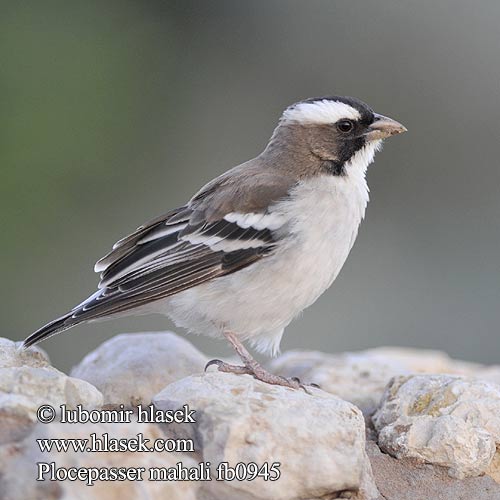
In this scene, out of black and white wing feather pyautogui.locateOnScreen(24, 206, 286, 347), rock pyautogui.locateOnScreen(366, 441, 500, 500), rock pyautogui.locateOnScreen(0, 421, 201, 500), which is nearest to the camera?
rock pyautogui.locateOnScreen(0, 421, 201, 500)

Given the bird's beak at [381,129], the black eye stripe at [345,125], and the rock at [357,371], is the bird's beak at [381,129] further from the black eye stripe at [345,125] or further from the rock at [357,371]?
the rock at [357,371]

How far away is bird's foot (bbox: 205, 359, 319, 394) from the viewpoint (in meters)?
4.86

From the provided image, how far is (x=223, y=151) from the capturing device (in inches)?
485

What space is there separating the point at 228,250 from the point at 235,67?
8.01 metres

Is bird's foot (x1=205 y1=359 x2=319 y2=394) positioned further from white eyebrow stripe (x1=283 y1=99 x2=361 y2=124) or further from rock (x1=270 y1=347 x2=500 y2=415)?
white eyebrow stripe (x1=283 y1=99 x2=361 y2=124)

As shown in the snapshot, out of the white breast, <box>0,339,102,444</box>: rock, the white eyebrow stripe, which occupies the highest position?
the white eyebrow stripe

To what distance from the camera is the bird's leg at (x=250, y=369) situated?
4.89m

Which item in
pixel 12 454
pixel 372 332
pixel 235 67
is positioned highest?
pixel 235 67

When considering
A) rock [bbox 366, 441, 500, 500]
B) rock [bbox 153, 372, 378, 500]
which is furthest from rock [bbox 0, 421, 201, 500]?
rock [bbox 366, 441, 500, 500]

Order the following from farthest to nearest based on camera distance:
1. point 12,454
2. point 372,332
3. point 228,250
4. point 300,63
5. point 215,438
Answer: point 300,63 < point 372,332 < point 228,250 < point 215,438 < point 12,454

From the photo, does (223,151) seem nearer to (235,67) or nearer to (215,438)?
(235,67)

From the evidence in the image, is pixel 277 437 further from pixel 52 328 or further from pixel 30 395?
pixel 52 328

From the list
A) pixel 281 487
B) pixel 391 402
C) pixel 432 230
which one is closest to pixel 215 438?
pixel 281 487

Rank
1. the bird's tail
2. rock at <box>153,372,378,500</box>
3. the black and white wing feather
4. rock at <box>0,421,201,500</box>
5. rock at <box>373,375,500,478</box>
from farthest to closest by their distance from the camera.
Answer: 1. the black and white wing feather
2. the bird's tail
3. rock at <box>373,375,500,478</box>
4. rock at <box>153,372,378,500</box>
5. rock at <box>0,421,201,500</box>
